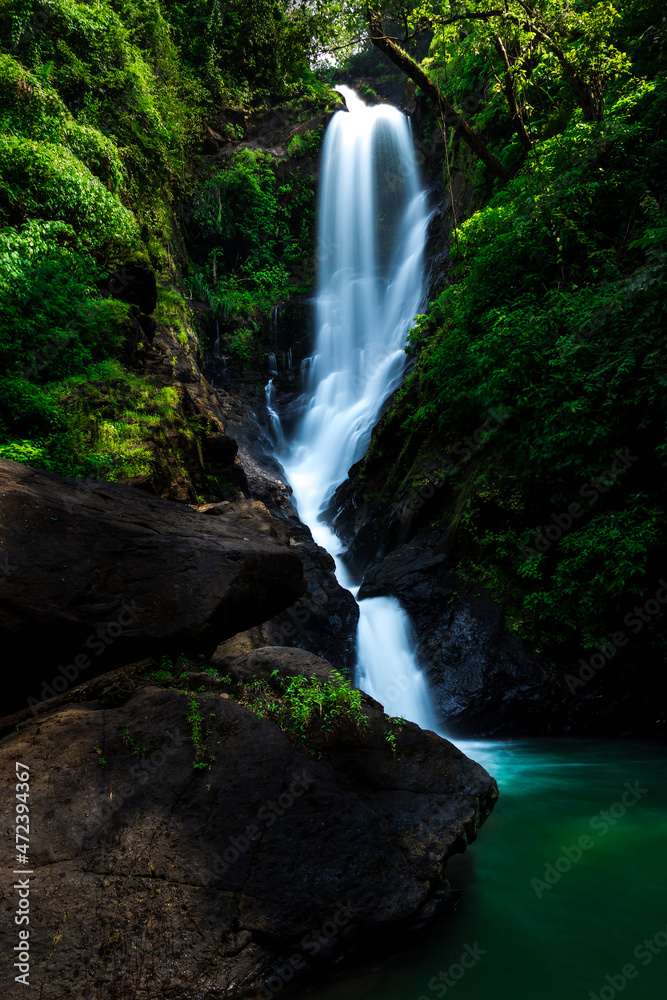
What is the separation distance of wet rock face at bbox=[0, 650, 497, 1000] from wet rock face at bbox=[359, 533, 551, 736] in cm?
401

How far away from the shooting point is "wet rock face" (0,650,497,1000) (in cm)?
294

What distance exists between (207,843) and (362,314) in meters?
18.8

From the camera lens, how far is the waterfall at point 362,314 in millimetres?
9758

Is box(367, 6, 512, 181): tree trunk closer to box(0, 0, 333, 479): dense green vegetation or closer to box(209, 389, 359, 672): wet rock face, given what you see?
box(0, 0, 333, 479): dense green vegetation

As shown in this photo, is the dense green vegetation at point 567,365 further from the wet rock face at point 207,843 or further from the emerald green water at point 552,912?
the wet rock face at point 207,843

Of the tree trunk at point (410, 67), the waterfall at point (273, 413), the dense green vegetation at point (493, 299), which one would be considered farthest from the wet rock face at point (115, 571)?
the waterfall at point (273, 413)

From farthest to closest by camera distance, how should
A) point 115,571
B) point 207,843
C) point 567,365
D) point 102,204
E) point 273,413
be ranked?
1. point 273,413
2. point 102,204
3. point 567,365
4. point 115,571
5. point 207,843

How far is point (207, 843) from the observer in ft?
11.0

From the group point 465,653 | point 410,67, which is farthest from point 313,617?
point 410,67

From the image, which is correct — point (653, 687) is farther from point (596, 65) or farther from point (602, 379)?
point (596, 65)

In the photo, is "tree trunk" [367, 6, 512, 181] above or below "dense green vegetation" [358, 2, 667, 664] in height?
above

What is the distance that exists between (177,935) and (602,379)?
7325mm

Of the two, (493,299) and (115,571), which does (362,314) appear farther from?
(115,571)

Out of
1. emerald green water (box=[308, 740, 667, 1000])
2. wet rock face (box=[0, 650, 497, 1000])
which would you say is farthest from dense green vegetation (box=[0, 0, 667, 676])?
wet rock face (box=[0, 650, 497, 1000])
